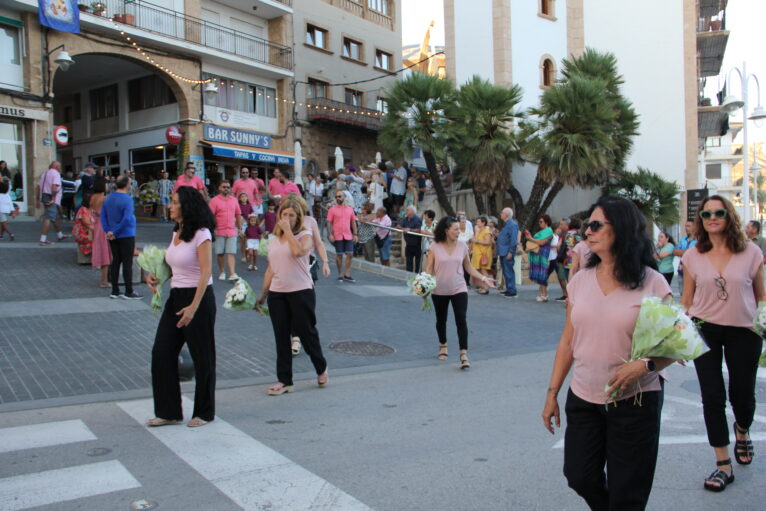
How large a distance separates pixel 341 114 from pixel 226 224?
21.3 metres

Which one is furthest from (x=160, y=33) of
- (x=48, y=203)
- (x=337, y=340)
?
(x=337, y=340)

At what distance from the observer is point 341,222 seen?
47.0 feet

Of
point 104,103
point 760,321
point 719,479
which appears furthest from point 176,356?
point 104,103

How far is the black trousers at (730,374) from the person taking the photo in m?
4.13

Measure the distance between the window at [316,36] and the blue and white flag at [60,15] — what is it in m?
12.2

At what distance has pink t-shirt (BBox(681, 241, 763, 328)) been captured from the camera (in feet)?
13.8

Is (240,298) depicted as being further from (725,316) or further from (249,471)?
(725,316)

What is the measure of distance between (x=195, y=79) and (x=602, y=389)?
87.2 feet

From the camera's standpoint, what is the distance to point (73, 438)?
4.80 metres

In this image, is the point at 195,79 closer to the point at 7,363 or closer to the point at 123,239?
the point at 123,239

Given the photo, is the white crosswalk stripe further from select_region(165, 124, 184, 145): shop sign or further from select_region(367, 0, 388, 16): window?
select_region(367, 0, 388, 16): window

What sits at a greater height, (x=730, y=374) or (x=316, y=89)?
(x=316, y=89)

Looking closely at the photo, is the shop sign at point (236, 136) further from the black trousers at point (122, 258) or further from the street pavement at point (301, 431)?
the street pavement at point (301, 431)

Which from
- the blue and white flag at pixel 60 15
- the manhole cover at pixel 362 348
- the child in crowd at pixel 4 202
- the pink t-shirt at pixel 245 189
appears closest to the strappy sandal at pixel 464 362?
the manhole cover at pixel 362 348
